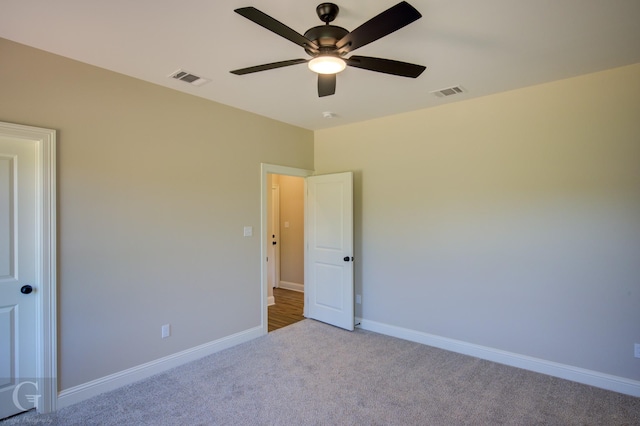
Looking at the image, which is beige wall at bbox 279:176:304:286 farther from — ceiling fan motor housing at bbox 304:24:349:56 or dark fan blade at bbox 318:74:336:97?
ceiling fan motor housing at bbox 304:24:349:56

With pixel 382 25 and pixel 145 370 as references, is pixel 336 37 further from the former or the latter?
pixel 145 370

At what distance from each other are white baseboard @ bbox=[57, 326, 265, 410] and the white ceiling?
2.58 m

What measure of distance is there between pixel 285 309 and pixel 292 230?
5.85ft

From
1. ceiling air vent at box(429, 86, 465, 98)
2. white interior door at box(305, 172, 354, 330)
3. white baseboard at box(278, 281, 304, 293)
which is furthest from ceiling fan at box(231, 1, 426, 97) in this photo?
white baseboard at box(278, 281, 304, 293)

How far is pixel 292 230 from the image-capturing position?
6.68 metres

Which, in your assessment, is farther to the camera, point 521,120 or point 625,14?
point 521,120

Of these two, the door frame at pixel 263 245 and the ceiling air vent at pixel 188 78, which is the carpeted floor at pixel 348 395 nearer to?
the door frame at pixel 263 245

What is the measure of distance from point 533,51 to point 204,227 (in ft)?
11.0

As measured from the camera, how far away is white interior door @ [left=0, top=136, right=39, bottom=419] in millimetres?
2465

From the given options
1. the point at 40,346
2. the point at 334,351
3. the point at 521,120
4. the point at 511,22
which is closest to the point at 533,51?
the point at 511,22

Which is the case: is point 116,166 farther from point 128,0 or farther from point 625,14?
point 625,14

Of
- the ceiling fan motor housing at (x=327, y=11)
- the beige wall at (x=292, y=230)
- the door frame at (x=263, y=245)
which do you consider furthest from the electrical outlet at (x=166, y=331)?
the beige wall at (x=292, y=230)

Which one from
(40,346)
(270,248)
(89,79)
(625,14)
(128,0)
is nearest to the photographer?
(128,0)

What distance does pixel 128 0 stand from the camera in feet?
6.40
